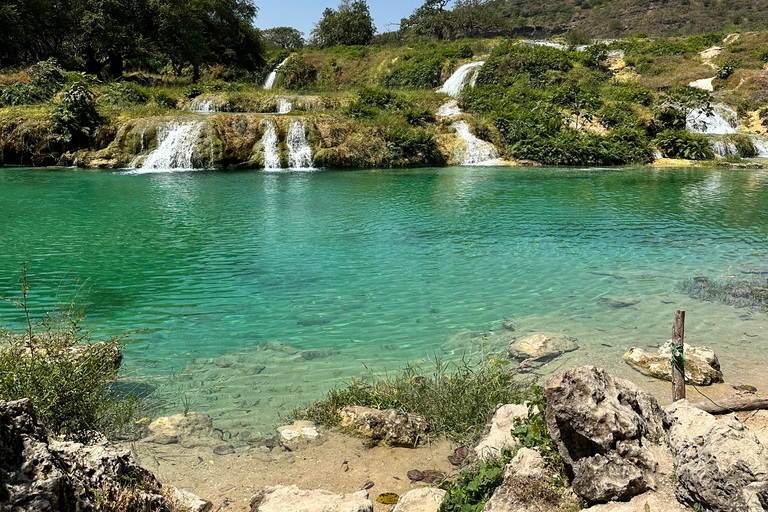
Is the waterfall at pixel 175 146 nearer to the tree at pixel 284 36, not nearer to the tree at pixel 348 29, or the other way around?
the tree at pixel 348 29

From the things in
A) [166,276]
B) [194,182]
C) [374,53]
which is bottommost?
[166,276]

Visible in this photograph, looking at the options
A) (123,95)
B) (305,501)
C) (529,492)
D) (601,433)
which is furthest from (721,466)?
(123,95)

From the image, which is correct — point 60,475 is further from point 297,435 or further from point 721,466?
point 721,466

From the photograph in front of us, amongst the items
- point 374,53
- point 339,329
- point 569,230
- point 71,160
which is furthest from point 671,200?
point 374,53

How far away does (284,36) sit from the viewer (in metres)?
81.4

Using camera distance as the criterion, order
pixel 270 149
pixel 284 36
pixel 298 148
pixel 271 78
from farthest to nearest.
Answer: pixel 284 36 → pixel 271 78 → pixel 298 148 → pixel 270 149

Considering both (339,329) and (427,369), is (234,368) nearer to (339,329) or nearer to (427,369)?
(339,329)

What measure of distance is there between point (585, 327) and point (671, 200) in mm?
12451

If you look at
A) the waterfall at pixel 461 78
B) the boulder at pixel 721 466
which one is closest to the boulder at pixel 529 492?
the boulder at pixel 721 466

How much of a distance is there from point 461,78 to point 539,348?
37699 mm

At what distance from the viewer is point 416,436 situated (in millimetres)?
4531

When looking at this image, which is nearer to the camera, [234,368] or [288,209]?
[234,368]

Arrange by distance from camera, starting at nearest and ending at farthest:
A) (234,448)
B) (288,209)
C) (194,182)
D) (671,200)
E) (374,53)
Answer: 1. (234,448)
2. (288,209)
3. (671,200)
4. (194,182)
5. (374,53)

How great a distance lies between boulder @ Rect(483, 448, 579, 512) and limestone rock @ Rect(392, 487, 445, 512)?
43cm
